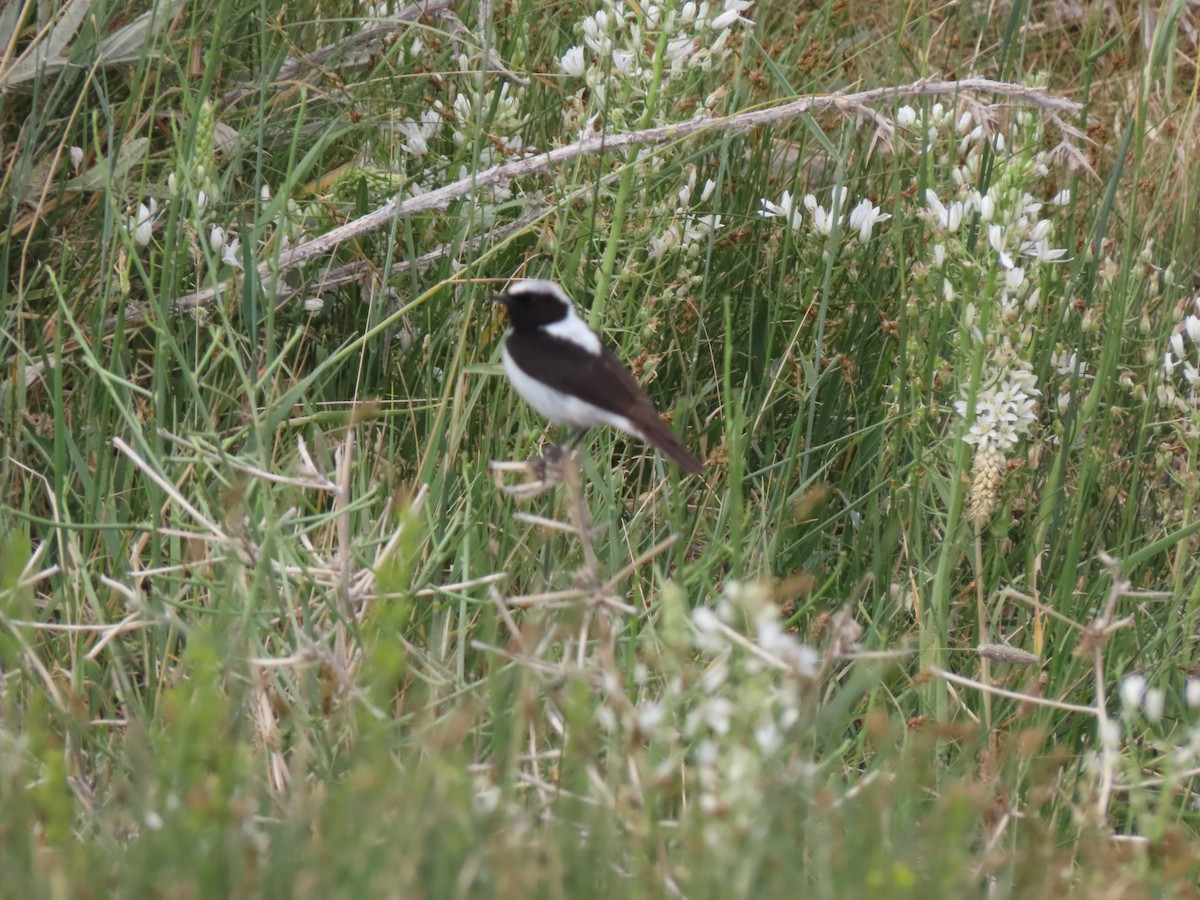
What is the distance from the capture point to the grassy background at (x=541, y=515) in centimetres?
211

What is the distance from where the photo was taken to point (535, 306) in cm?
350

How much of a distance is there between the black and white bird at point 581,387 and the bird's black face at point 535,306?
74mm

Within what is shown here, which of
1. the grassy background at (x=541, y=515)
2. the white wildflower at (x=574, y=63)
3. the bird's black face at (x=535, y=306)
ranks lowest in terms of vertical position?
the grassy background at (x=541, y=515)

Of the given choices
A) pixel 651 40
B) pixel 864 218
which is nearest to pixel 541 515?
pixel 651 40

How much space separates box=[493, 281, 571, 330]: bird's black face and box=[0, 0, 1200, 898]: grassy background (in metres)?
0.26

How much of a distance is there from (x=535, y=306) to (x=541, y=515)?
1.60 feet

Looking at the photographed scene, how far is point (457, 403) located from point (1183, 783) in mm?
1839

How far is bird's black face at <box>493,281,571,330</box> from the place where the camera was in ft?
11.4

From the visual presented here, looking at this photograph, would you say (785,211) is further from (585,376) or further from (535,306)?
(585,376)

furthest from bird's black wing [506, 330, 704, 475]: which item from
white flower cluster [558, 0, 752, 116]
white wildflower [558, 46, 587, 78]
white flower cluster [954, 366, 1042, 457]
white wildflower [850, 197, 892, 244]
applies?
white wildflower [850, 197, 892, 244]

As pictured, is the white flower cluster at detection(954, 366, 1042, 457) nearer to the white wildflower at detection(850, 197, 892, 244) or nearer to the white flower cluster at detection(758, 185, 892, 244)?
the white flower cluster at detection(758, 185, 892, 244)

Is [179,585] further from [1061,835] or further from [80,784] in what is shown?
[1061,835]

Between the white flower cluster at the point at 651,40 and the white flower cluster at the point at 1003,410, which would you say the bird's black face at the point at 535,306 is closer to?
the white flower cluster at the point at 651,40

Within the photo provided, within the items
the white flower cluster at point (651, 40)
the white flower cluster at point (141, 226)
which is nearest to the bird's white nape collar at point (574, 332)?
the white flower cluster at point (651, 40)
